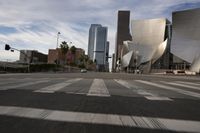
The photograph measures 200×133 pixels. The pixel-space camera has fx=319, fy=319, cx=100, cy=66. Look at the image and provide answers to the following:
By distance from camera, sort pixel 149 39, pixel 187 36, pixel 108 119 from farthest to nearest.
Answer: pixel 149 39, pixel 187 36, pixel 108 119

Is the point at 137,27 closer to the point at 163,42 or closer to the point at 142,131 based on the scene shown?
the point at 163,42

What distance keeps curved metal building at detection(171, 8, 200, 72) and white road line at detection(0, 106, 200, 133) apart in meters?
97.0

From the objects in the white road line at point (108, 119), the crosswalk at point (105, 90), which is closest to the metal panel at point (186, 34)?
the crosswalk at point (105, 90)

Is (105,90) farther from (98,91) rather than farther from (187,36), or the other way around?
(187,36)

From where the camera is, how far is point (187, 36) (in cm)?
10669

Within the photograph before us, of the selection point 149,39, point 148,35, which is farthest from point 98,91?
point 149,39

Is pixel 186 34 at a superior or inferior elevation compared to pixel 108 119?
superior

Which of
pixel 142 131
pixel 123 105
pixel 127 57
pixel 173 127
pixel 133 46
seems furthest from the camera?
pixel 127 57

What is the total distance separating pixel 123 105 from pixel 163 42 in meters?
122

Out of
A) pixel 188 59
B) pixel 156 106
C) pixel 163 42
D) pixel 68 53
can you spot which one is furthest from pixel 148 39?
pixel 156 106

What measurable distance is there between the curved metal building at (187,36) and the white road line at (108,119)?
318 ft

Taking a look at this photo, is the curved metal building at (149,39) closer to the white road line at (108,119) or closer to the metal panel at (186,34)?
the metal panel at (186,34)

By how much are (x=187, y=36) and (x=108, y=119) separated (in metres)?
105

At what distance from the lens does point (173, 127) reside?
5770 millimetres
